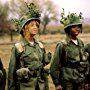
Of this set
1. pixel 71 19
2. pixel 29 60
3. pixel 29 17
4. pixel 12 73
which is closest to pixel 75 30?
pixel 71 19

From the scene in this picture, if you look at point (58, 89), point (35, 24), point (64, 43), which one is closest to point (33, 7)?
point (35, 24)

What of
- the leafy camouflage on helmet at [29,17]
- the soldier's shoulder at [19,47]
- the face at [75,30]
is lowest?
the soldier's shoulder at [19,47]

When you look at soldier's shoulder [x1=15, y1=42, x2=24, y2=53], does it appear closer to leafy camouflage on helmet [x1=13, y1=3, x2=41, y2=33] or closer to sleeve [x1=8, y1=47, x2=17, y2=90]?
sleeve [x1=8, y1=47, x2=17, y2=90]

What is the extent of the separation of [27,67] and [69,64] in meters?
1.06

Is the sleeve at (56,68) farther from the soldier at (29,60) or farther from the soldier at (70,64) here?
the soldier at (29,60)

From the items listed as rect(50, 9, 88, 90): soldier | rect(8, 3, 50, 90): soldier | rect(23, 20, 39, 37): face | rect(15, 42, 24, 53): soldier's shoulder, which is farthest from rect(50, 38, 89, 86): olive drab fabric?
rect(15, 42, 24, 53): soldier's shoulder

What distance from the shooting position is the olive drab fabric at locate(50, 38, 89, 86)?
339 inches

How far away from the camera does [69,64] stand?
28.4 feet

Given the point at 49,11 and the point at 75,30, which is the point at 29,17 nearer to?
the point at 75,30

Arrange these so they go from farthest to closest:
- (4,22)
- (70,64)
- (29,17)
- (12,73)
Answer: (4,22) → (70,64) → (29,17) → (12,73)

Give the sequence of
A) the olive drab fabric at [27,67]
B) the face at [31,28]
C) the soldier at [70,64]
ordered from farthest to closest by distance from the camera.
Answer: the soldier at [70,64]
the face at [31,28]
the olive drab fabric at [27,67]

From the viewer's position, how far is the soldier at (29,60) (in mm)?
7914

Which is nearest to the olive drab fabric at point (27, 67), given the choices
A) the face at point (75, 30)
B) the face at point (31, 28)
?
the face at point (31, 28)

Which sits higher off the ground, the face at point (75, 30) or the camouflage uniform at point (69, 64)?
the face at point (75, 30)
